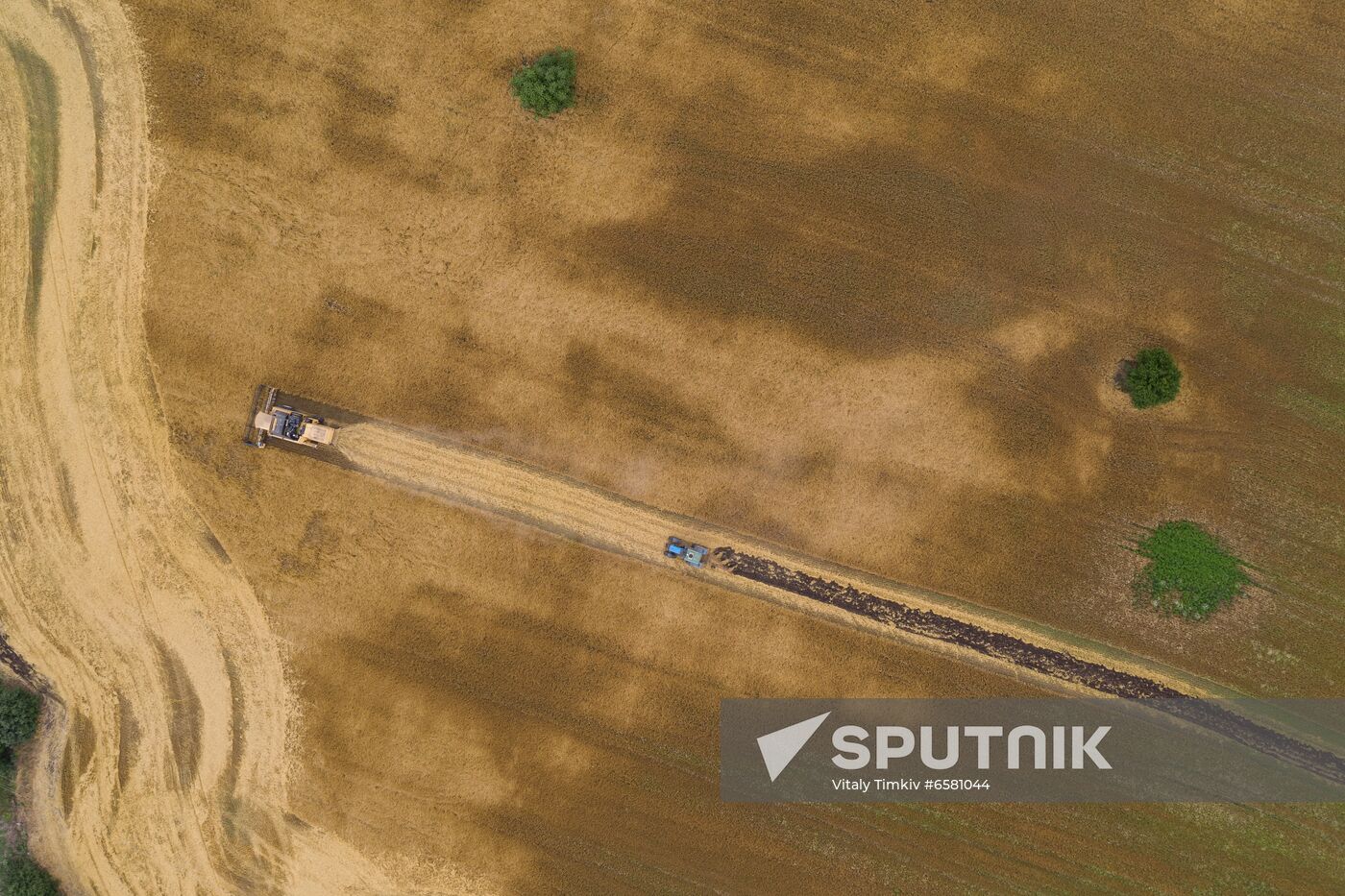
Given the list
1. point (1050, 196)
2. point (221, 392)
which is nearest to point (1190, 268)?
point (1050, 196)

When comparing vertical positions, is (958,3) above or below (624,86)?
above

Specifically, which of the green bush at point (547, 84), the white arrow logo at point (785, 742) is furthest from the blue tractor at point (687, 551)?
the green bush at point (547, 84)

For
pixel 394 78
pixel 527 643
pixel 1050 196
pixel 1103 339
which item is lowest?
pixel 527 643

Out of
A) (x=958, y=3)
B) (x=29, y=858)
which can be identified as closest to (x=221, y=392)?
(x=29, y=858)

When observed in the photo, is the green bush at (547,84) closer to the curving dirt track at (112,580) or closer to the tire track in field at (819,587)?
the tire track in field at (819,587)

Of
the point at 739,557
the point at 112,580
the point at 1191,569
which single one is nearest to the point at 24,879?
the point at 112,580

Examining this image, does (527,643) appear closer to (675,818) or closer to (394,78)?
(675,818)
